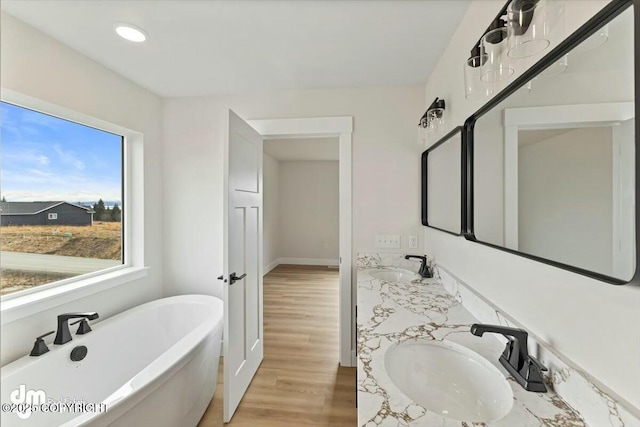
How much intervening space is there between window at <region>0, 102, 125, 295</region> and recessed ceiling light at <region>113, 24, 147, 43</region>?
2.24 ft

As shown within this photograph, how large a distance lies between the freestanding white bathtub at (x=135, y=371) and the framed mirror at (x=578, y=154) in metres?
1.72

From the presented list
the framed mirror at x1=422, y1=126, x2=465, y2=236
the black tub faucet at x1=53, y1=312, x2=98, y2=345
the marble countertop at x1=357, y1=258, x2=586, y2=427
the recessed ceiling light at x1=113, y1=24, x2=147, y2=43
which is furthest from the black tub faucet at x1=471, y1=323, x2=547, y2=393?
the recessed ceiling light at x1=113, y1=24, x2=147, y2=43

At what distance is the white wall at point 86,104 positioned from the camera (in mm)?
1397

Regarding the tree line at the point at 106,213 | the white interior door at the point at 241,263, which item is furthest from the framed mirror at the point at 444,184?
the tree line at the point at 106,213

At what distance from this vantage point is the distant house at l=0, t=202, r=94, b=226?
143cm

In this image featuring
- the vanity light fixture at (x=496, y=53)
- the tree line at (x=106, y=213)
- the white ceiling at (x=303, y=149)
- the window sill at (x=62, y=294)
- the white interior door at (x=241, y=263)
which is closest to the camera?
the vanity light fixture at (x=496, y=53)

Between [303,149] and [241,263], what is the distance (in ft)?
10.7

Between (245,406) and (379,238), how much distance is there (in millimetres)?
1563

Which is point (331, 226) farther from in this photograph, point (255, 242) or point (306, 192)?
point (255, 242)

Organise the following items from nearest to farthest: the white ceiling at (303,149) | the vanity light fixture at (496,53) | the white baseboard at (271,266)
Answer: the vanity light fixture at (496,53) < the white ceiling at (303,149) < the white baseboard at (271,266)

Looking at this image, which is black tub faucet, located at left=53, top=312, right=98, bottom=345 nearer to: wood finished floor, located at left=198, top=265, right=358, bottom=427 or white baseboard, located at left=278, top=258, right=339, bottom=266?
wood finished floor, located at left=198, top=265, right=358, bottom=427

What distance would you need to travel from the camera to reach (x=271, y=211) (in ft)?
18.5

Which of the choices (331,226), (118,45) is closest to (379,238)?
(118,45)
